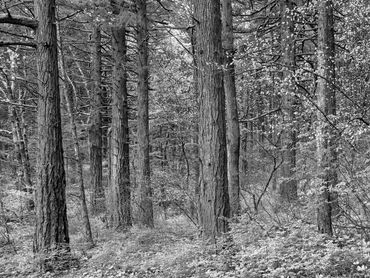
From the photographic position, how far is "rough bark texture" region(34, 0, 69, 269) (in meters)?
6.70

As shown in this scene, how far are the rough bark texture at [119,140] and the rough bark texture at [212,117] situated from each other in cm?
445

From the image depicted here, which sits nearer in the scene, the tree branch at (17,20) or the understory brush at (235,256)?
the understory brush at (235,256)

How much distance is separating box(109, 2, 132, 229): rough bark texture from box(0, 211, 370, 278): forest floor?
1.12 metres

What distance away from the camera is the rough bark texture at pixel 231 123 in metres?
9.11

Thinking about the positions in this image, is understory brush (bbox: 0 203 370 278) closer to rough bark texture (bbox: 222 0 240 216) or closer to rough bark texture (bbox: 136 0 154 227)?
rough bark texture (bbox: 136 0 154 227)

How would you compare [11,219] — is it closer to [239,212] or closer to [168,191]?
[168,191]

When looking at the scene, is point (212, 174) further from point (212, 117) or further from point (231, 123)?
point (231, 123)

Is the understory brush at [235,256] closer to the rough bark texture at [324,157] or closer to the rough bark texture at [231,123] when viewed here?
the rough bark texture at [324,157]

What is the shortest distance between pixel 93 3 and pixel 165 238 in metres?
5.97

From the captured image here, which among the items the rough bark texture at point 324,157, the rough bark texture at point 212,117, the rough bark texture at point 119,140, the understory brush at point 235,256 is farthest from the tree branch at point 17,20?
the rough bark texture at point 324,157

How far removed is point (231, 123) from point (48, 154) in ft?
15.2

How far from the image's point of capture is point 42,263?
652cm

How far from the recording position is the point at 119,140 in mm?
10492

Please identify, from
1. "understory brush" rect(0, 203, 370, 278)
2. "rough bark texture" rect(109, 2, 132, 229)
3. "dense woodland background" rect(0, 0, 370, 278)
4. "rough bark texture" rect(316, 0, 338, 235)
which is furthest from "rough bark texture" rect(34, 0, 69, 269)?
"rough bark texture" rect(316, 0, 338, 235)
